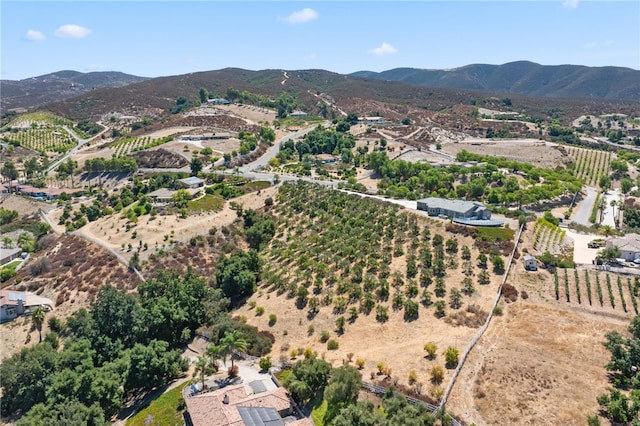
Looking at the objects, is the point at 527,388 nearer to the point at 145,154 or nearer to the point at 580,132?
the point at 145,154

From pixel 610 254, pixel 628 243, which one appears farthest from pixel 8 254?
pixel 628 243

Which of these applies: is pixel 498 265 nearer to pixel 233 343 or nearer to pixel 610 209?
pixel 233 343

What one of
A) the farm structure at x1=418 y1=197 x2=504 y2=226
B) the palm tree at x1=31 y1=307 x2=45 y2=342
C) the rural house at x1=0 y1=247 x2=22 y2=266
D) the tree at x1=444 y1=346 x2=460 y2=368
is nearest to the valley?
the tree at x1=444 y1=346 x2=460 y2=368

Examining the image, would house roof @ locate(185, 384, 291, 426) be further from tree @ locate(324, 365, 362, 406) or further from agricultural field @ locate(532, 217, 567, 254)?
agricultural field @ locate(532, 217, 567, 254)

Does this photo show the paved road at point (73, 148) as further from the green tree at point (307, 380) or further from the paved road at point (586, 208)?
the paved road at point (586, 208)

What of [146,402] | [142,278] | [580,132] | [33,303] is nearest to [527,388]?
[146,402]

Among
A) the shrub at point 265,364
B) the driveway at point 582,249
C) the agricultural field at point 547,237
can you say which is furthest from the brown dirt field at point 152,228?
the driveway at point 582,249
